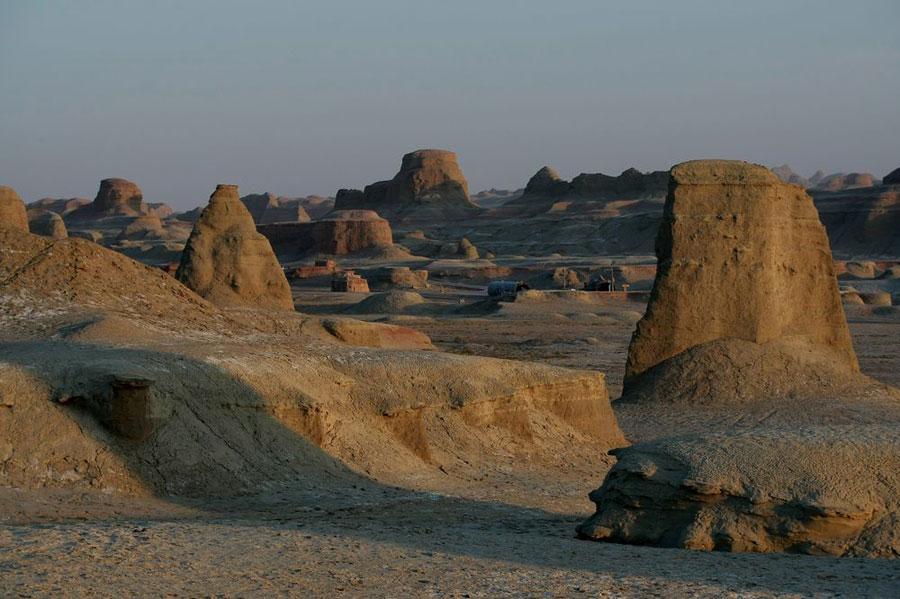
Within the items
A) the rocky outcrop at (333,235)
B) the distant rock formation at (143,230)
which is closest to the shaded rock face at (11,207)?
the rocky outcrop at (333,235)

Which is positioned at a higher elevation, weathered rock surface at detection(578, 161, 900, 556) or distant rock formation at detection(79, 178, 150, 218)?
distant rock formation at detection(79, 178, 150, 218)

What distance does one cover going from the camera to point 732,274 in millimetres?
13500

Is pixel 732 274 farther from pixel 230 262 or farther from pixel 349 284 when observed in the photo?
pixel 349 284

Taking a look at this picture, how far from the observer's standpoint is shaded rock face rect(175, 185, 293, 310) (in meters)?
20.5

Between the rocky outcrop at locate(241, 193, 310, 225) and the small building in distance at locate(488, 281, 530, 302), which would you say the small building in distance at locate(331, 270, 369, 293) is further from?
the rocky outcrop at locate(241, 193, 310, 225)

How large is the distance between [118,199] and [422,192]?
933 inches

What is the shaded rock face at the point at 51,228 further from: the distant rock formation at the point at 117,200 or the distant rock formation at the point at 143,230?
the distant rock formation at the point at 117,200

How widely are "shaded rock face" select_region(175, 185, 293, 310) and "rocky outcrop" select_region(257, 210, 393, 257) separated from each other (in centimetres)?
3635

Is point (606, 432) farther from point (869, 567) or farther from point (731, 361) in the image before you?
point (869, 567)

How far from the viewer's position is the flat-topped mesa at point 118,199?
292ft

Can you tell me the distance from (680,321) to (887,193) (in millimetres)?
48720

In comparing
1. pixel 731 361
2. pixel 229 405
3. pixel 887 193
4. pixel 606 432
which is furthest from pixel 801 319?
pixel 887 193

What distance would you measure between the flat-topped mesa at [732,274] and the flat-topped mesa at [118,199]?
3109 inches

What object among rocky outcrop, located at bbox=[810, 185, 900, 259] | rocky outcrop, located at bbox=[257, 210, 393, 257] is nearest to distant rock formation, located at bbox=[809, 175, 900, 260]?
rocky outcrop, located at bbox=[810, 185, 900, 259]
